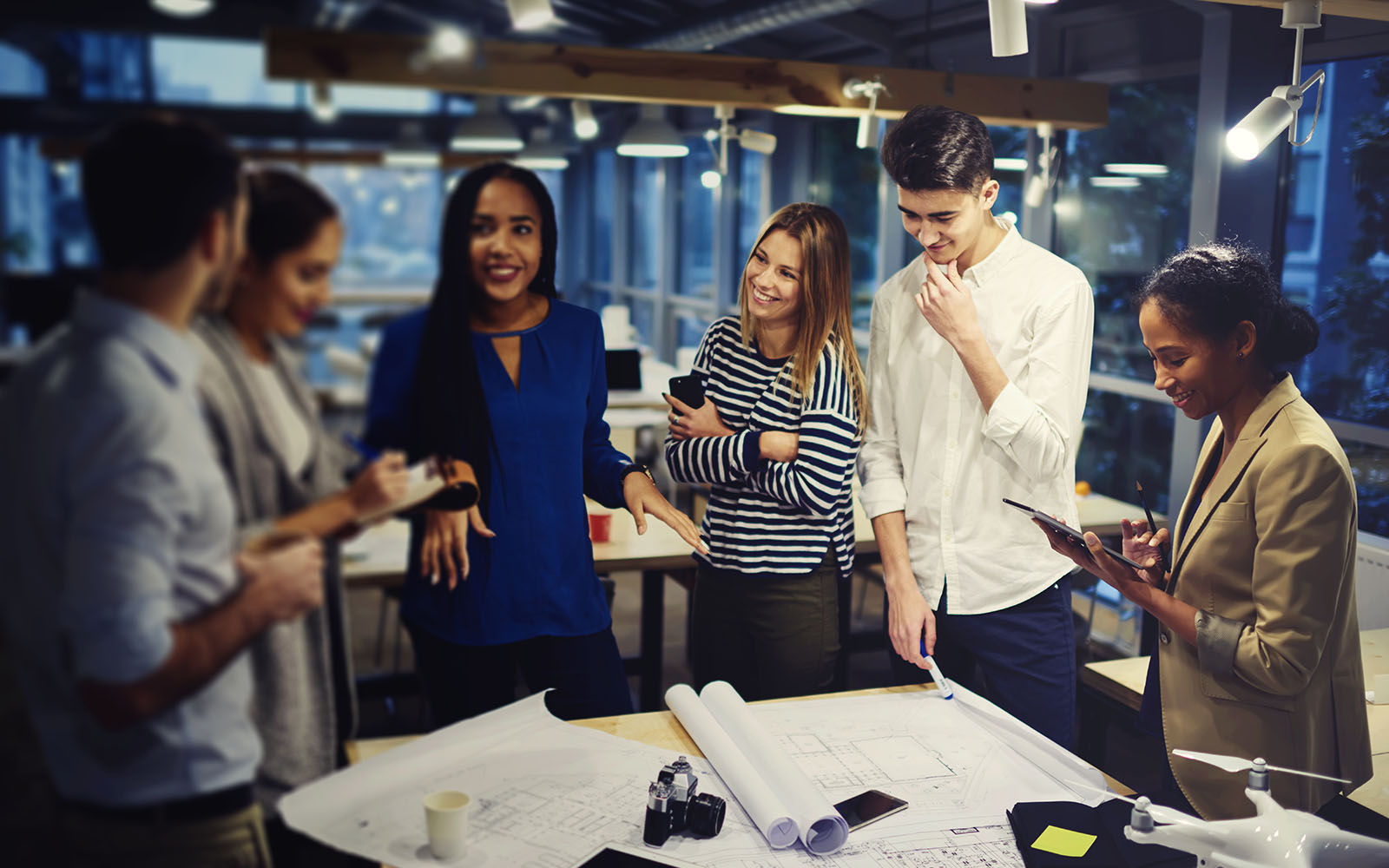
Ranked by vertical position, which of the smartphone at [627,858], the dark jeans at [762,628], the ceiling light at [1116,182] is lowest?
the smartphone at [627,858]

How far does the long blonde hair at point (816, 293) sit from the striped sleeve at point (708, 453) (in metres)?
0.09

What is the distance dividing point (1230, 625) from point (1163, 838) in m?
0.34

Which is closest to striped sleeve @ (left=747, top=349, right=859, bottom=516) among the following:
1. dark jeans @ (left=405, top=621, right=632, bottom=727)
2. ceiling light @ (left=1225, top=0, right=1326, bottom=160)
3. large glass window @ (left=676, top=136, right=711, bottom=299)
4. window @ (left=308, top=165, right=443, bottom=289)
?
large glass window @ (left=676, top=136, right=711, bottom=299)

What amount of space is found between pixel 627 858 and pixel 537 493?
17.4 inches

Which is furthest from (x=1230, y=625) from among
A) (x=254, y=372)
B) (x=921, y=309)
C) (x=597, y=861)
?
(x=254, y=372)

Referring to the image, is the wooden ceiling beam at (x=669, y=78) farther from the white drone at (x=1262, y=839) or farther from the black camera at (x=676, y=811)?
the white drone at (x=1262, y=839)

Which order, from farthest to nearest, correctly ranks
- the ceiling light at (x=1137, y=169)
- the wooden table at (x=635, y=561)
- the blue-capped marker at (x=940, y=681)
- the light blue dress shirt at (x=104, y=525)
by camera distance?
1. the ceiling light at (x=1137, y=169)
2. the blue-capped marker at (x=940, y=681)
3. the wooden table at (x=635, y=561)
4. the light blue dress shirt at (x=104, y=525)

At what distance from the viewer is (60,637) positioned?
770mm

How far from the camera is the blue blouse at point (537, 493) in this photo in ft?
3.81

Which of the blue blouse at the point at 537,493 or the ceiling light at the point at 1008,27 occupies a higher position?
the ceiling light at the point at 1008,27

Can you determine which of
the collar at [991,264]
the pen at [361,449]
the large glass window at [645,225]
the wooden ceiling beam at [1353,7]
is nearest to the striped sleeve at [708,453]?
the large glass window at [645,225]

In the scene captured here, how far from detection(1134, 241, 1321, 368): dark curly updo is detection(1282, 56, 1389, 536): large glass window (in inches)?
32.5

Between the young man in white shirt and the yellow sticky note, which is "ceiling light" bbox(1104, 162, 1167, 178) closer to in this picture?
the young man in white shirt

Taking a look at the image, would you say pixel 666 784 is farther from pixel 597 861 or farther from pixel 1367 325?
pixel 1367 325
